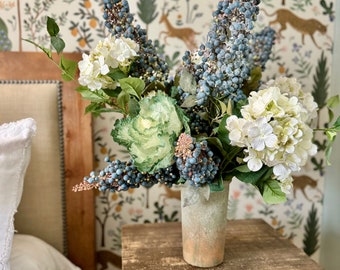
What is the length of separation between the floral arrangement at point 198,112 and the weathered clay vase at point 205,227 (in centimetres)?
7

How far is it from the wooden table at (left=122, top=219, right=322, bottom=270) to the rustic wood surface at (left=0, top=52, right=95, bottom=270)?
0.55 ft

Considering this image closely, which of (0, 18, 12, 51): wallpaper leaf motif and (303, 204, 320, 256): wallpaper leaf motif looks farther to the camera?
(303, 204, 320, 256): wallpaper leaf motif

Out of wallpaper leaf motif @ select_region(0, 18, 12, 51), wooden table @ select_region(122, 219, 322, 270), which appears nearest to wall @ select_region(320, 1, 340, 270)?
wooden table @ select_region(122, 219, 322, 270)

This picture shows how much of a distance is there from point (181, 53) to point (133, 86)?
0.56 meters

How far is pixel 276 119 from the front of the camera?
72 centimetres

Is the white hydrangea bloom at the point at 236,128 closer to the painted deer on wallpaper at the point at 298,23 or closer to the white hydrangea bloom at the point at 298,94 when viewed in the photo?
the white hydrangea bloom at the point at 298,94

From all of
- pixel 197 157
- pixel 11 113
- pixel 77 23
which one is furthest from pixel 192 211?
pixel 77 23

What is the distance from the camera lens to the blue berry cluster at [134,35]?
31.7 inches

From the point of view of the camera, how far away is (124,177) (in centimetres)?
79

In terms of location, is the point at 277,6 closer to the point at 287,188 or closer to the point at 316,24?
the point at 316,24

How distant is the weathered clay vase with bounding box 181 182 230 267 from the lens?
34.4 inches

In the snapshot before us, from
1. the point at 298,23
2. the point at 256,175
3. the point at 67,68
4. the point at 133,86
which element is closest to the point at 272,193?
the point at 256,175

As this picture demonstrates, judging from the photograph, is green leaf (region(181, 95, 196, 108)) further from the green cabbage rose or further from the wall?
the wall

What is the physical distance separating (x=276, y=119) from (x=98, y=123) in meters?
0.71
